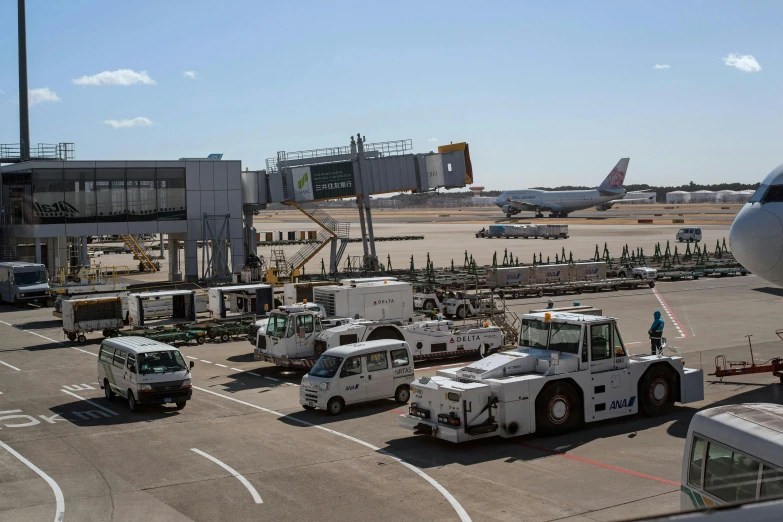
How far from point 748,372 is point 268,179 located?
141 ft

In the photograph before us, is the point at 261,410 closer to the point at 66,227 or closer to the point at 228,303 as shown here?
the point at 228,303

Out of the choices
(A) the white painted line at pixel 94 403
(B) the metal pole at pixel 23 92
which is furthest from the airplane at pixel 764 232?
(B) the metal pole at pixel 23 92

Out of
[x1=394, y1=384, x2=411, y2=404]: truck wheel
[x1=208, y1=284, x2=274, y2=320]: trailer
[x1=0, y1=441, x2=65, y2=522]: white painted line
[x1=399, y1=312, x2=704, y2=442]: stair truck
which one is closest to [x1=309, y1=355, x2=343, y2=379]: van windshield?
[x1=394, y1=384, x2=411, y2=404]: truck wheel

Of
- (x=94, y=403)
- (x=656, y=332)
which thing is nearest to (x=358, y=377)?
(x=94, y=403)

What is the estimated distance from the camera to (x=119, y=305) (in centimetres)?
3638

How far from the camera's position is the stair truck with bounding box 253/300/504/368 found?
26.4 metres

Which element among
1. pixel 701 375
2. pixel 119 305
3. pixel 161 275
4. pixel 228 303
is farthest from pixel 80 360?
pixel 161 275

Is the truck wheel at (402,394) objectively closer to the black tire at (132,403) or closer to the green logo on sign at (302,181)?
the black tire at (132,403)

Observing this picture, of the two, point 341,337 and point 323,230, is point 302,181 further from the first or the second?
point 341,337

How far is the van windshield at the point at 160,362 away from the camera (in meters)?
22.8


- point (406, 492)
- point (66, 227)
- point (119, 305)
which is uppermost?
point (66, 227)

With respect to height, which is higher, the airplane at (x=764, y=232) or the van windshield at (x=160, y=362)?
the airplane at (x=764, y=232)

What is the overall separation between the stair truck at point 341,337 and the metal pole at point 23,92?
170 ft

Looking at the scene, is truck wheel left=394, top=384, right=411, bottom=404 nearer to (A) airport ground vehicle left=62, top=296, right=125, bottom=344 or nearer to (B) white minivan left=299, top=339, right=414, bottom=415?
(B) white minivan left=299, top=339, right=414, bottom=415
